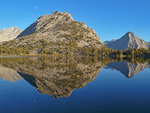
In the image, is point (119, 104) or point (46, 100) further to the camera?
point (46, 100)

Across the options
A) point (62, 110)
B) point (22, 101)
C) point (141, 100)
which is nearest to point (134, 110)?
point (141, 100)

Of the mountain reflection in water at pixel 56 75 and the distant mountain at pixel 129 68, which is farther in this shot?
the distant mountain at pixel 129 68

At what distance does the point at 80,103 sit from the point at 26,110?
8279 mm

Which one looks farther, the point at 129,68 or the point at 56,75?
the point at 129,68

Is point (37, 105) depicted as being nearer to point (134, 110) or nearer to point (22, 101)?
point (22, 101)

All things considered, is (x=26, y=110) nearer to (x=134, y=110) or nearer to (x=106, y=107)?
(x=106, y=107)

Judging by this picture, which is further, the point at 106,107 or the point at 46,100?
the point at 46,100

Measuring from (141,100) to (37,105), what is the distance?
17.7 meters

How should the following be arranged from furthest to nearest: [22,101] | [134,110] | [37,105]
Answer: [22,101], [37,105], [134,110]

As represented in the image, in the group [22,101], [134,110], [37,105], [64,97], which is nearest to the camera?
[134,110]

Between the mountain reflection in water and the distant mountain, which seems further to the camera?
the distant mountain

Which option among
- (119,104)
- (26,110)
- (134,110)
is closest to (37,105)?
(26,110)

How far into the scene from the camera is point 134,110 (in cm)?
1795

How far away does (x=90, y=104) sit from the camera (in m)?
20.3
